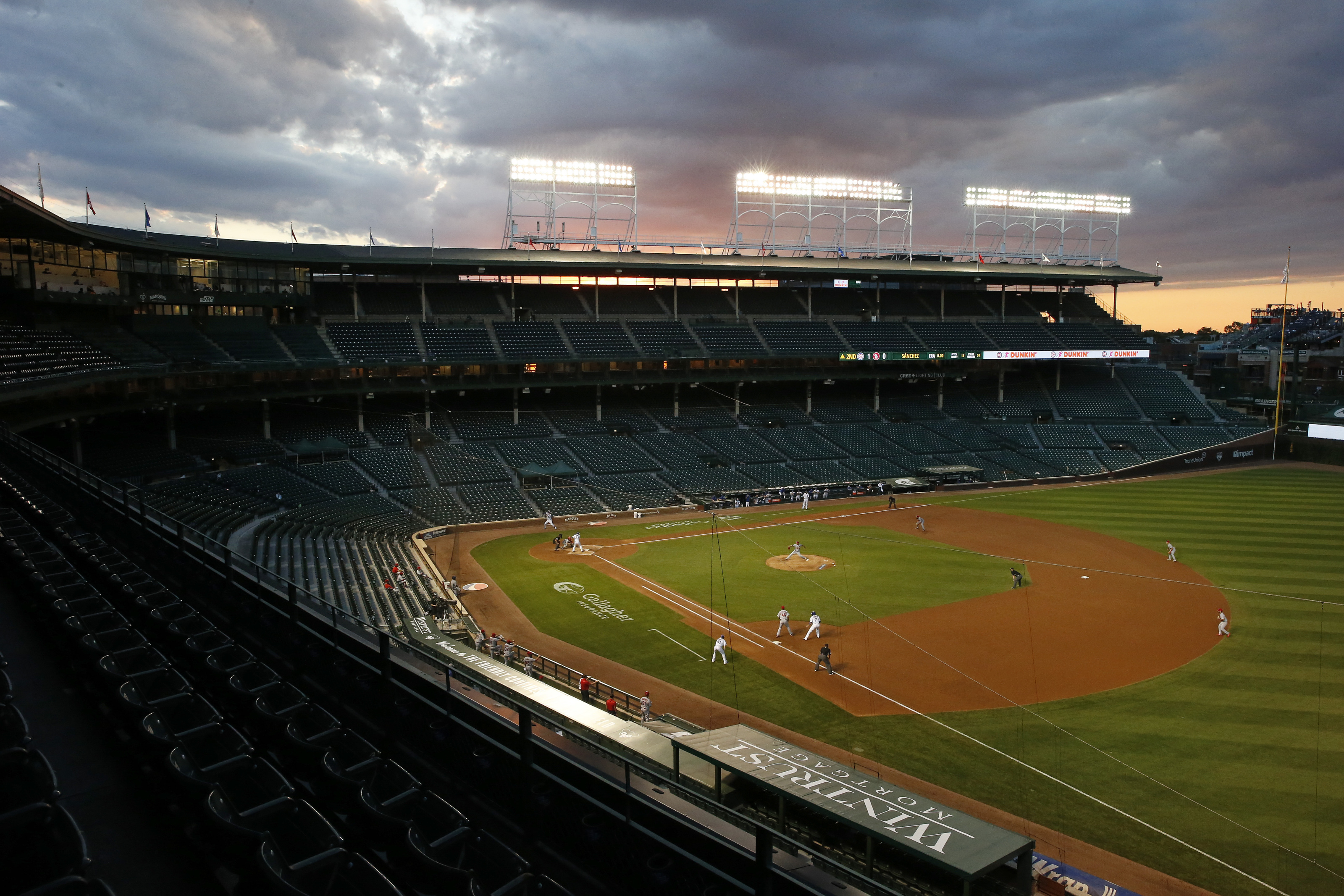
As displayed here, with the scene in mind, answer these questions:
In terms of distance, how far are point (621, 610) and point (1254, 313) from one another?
5841 inches

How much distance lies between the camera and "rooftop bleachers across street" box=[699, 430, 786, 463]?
2149 inches

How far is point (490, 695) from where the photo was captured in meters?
7.97

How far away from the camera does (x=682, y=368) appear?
58.7 meters

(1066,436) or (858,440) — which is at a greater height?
(1066,436)

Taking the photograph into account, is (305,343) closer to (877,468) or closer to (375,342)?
(375,342)

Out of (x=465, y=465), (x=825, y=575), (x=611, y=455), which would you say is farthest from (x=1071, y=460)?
(x=465, y=465)

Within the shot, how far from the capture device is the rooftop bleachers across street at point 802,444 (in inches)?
2206

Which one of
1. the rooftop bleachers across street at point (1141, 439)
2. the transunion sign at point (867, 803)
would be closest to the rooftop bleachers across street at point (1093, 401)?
the rooftop bleachers across street at point (1141, 439)

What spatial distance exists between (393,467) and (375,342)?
1070 cm

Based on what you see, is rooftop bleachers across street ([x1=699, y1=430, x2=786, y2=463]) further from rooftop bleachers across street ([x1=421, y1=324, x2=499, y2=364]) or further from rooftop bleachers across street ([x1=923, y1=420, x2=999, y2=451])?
rooftop bleachers across street ([x1=421, y1=324, x2=499, y2=364])

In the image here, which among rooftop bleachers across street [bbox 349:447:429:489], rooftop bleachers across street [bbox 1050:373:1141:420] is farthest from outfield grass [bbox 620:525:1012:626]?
rooftop bleachers across street [bbox 1050:373:1141:420]

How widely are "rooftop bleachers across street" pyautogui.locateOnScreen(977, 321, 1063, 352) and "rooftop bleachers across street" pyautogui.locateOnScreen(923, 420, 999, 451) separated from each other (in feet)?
28.1

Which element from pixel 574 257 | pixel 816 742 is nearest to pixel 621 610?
pixel 816 742

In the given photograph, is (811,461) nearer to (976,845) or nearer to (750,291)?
(750,291)
